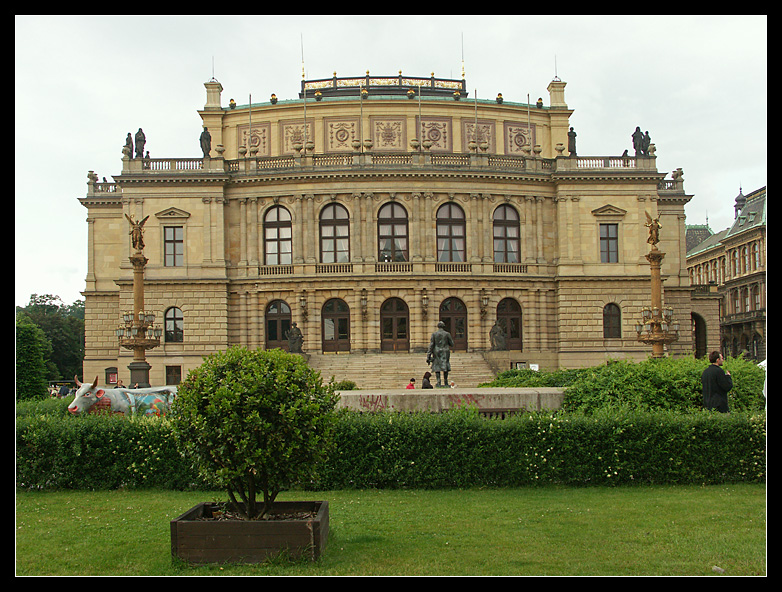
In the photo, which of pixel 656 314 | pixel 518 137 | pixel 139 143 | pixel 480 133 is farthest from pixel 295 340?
pixel 518 137

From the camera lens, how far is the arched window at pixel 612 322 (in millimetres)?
48812

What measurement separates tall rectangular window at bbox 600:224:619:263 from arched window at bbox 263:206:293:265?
21399 millimetres

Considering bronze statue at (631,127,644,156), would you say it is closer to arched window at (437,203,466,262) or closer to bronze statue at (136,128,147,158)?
arched window at (437,203,466,262)

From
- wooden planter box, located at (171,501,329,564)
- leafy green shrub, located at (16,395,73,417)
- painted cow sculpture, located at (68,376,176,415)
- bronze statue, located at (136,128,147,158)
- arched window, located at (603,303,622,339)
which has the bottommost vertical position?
wooden planter box, located at (171,501,329,564)

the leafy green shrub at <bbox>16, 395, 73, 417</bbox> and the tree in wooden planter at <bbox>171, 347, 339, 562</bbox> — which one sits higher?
the tree in wooden planter at <bbox>171, 347, 339, 562</bbox>

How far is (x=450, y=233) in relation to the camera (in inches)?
1928

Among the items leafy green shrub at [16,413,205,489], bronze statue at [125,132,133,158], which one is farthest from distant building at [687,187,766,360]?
leafy green shrub at [16,413,205,489]

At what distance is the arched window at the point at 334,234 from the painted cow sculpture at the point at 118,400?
98.1 ft

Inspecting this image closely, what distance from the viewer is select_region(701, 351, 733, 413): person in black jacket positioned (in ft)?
50.1

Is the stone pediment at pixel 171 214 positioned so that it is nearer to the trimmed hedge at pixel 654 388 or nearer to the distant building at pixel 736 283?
the trimmed hedge at pixel 654 388

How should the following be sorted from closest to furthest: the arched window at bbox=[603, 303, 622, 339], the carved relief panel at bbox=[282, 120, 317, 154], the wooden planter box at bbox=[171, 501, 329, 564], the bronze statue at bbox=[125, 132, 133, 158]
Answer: the wooden planter box at bbox=[171, 501, 329, 564] < the arched window at bbox=[603, 303, 622, 339] < the bronze statue at bbox=[125, 132, 133, 158] < the carved relief panel at bbox=[282, 120, 317, 154]

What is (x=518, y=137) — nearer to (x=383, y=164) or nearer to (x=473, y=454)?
(x=383, y=164)

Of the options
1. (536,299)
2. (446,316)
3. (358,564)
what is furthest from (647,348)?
(358,564)

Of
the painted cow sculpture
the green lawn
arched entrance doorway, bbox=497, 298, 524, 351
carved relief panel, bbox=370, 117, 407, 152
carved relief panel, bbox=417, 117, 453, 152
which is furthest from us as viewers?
carved relief panel, bbox=417, 117, 453, 152
